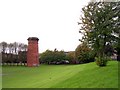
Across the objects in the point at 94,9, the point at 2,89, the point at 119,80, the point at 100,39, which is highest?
the point at 94,9

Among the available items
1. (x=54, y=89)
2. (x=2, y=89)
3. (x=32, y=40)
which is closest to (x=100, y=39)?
(x=54, y=89)

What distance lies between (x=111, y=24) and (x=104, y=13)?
1012mm

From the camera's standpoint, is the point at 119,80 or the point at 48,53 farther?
the point at 48,53

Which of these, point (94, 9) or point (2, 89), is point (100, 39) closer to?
point (94, 9)

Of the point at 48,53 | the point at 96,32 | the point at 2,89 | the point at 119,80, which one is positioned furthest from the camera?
the point at 48,53

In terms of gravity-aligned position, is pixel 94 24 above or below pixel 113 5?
below

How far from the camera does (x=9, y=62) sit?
6200 centimetres

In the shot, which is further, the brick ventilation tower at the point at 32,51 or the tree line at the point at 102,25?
the brick ventilation tower at the point at 32,51

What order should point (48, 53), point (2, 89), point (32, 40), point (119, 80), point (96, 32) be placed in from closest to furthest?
point (119, 80) → point (2, 89) → point (96, 32) → point (32, 40) → point (48, 53)

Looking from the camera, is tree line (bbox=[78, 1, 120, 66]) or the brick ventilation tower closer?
tree line (bbox=[78, 1, 120, 66])

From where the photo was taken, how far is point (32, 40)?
61625 millimetres

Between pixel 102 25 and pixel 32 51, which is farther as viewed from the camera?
pixel 32 51

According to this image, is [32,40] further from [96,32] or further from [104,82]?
[104,82]

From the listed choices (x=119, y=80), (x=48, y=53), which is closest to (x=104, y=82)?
(x=119, y=80)
